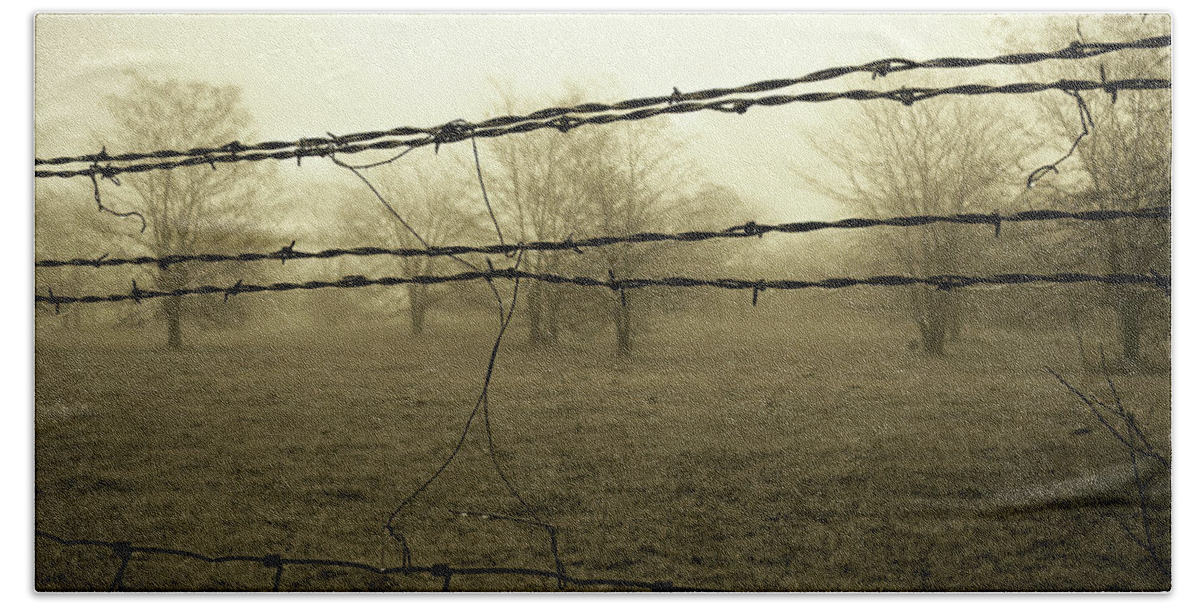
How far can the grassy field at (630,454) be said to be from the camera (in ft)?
6.63

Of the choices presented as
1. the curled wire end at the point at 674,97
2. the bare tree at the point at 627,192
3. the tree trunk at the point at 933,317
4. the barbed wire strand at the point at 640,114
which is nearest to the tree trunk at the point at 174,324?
the barbed wire strand at the point at 640,114

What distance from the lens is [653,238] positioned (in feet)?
6.74

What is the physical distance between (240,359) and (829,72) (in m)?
1.56

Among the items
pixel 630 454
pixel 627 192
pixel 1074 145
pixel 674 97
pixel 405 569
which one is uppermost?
pixel 674 97

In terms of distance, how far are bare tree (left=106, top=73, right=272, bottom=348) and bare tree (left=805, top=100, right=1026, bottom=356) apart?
136cm

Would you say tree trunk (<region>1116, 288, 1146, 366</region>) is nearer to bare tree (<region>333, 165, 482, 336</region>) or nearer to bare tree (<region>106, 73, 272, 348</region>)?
bare tree (<region>333, 165, 482, 336</region>)

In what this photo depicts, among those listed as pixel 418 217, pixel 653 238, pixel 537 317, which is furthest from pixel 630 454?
pixel 418 217

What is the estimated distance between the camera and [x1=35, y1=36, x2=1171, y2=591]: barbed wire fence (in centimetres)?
203

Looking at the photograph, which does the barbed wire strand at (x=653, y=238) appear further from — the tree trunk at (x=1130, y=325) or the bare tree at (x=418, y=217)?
the tree trunk at (x=1130, y=325)

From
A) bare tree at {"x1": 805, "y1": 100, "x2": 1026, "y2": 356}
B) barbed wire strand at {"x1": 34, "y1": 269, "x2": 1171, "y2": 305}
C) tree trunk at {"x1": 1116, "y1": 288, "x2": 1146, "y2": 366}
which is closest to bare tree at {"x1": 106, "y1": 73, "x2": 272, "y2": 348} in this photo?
barbed wire strand at {"x1": 34, "y1": 269, "x2": 1171, "y2": 305}

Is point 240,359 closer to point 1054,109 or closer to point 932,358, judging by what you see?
point 932,358

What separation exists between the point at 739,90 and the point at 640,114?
242 millimetres

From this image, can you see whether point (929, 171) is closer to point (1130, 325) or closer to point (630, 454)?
point (1130, 325)

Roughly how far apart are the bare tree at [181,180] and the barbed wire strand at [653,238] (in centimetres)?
5
